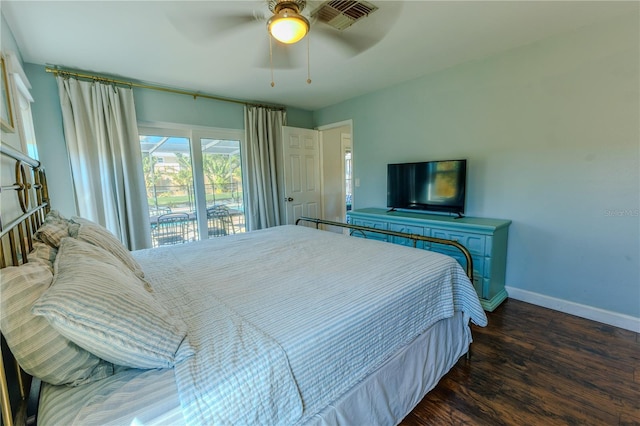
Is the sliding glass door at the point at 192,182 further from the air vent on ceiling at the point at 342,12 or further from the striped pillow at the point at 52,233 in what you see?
the air vent on ceiling at the point at 342,12

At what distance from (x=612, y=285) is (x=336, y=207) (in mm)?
3812

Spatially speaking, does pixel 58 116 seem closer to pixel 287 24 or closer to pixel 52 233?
pixel 52 233

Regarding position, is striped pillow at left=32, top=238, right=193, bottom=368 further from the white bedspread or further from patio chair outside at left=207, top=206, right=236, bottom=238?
patio chair outside at left=207, top=206, right=236, bottom=238

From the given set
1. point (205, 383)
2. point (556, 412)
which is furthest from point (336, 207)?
point (205, 383)

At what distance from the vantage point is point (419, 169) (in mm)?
3291

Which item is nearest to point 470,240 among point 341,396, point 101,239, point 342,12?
point 341,396

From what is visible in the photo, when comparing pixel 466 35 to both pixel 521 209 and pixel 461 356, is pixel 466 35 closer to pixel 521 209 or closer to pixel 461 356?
pixel 521 209

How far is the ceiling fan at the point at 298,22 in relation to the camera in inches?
62.4

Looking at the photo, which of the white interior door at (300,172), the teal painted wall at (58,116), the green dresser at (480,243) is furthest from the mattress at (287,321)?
the white interior door at (300,172)

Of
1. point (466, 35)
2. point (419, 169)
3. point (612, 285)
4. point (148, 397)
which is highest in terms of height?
point (466, 35)

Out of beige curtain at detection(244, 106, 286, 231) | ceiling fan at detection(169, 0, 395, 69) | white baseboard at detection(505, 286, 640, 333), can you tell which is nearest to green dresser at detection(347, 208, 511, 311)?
white baseboard at detection(505, 286, 640, 333)

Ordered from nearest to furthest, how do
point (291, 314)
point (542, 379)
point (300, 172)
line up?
1. point (291, 314)
2. point (542, 379)
3. point (300, 172)

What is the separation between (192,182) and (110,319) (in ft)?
11.1

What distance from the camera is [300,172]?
455 centimetres
